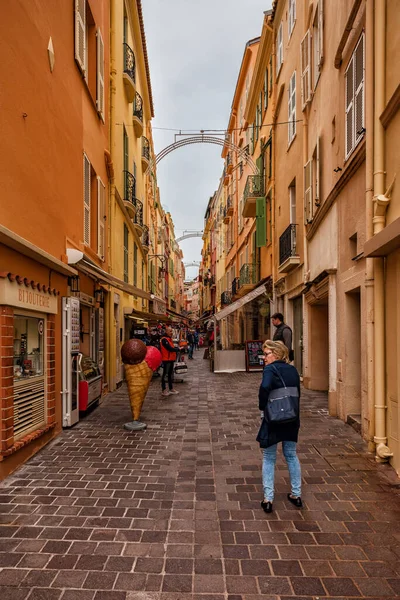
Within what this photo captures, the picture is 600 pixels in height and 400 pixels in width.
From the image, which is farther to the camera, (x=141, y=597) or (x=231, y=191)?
(x=231, y=191)

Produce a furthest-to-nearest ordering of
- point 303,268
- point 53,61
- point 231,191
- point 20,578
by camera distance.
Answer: point 231,191, point 303,268, point 53,61, point 20,578

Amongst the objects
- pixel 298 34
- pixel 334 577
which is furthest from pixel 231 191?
pixel 334 577

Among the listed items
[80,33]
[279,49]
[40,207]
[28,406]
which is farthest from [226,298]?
[28,406]

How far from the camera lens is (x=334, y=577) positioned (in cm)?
333

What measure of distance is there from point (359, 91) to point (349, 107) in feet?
1.95

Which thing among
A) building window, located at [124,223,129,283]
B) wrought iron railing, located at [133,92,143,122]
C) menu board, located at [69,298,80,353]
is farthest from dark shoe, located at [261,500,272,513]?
wrought iron railing, located at [133,92,143,122]

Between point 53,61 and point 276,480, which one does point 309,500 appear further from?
point 53,61

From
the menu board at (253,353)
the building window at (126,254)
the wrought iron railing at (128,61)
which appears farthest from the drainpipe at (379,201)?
the menu board at (253,353)

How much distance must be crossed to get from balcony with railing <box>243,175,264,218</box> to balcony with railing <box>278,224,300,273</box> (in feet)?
17.4

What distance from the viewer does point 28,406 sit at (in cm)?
655

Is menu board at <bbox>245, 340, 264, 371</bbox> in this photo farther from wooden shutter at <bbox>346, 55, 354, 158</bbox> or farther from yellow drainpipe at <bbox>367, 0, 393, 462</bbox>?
yellow drainpipe at <bbox>367, 0, 393, 462</bbox>

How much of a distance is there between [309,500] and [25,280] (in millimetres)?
4436

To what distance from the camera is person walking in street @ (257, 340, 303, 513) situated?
14.9ft

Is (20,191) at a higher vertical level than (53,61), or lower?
lower
